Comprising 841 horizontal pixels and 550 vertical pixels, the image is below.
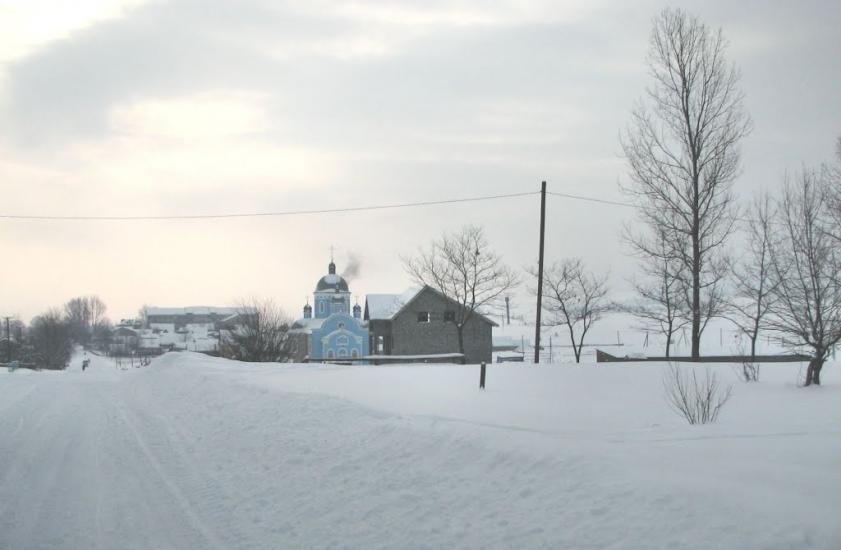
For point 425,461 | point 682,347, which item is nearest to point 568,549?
point 425,461

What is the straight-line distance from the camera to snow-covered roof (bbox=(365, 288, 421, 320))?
210 ft

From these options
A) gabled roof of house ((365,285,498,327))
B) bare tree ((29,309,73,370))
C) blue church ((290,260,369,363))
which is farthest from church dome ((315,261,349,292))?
bare tree ((29,309,73,370))

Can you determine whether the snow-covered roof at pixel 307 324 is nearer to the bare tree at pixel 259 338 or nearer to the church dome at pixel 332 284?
the church dome at pixel 332 284

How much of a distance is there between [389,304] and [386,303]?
1.93 ft

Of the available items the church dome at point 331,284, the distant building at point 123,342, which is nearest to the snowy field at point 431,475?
the church dome at point 331,284

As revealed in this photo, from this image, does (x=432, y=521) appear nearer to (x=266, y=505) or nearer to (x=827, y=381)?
(x=266, y=505)

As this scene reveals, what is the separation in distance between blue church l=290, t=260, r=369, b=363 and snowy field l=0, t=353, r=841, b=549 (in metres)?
59.4

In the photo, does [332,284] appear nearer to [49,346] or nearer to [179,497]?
[49,346]

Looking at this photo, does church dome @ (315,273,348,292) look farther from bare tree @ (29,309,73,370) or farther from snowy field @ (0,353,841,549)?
snowy field @ (0,353,841,549)

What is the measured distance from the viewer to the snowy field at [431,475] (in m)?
6.05

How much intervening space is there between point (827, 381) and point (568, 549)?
1598 cm

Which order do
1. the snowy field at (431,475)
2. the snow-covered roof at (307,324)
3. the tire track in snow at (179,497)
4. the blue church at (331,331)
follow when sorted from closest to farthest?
the snowy field at (431,475)
the tire track in snow at (179,497)
the blue church at (331,331)
the snow-covered roof at (307,324)

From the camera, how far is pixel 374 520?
7.64 m

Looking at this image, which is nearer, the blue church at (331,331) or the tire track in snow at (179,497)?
the tire track in snow at (179,497)
